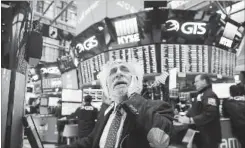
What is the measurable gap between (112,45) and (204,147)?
A: 3921mm

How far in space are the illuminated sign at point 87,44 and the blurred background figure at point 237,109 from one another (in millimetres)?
3998

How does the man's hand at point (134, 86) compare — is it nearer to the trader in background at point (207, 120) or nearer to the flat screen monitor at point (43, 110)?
the trader in background at point (207, 120)

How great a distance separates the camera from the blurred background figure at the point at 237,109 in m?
4.41

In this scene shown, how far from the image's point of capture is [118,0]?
25.2ft

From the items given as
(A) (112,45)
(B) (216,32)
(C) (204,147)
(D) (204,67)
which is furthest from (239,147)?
(A) (112,45)

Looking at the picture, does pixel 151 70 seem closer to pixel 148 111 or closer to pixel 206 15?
pixel 206 15

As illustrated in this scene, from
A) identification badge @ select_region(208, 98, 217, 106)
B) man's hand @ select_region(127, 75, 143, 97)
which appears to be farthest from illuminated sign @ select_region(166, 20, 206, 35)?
man's hand @ select_region(127, 75, 143, 97)

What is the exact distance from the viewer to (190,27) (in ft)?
21.4

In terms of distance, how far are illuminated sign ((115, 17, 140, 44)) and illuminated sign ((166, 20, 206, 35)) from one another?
0.92 m

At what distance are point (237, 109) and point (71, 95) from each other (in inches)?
153

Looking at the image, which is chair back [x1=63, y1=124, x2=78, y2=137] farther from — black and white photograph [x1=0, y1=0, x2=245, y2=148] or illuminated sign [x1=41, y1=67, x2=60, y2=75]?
illuminated sign [x1=41, y1=67, x2=60, y2=75]

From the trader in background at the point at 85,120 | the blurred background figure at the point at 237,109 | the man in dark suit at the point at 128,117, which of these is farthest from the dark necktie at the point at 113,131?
the trader in background at the point at 85,120

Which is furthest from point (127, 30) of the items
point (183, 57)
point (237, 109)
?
point (237, 109)

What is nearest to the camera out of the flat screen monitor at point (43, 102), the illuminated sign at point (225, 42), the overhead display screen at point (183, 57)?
the overhead display screen at point (183, 57)
